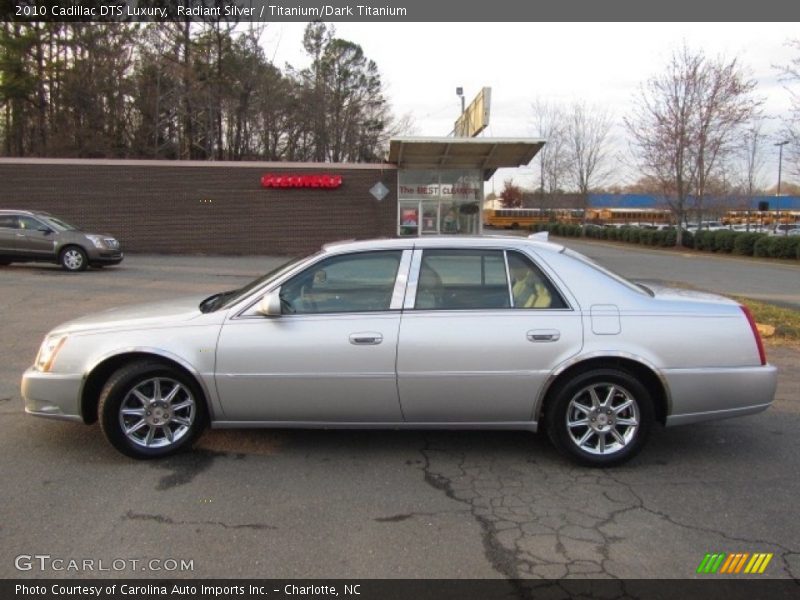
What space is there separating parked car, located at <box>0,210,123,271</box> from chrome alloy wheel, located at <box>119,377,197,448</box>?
1332 cm

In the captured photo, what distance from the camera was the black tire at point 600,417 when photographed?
397 centimetres

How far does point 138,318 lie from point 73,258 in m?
13.2

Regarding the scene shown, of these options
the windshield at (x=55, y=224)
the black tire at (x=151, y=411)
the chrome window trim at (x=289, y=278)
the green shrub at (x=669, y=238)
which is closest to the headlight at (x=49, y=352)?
the black tire at (x=151, y=411)

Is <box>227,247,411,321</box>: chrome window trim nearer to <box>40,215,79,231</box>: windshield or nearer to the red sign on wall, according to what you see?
<box>40,215,79,231</box>: windshield

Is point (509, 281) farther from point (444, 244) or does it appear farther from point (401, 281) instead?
point (401, 281)

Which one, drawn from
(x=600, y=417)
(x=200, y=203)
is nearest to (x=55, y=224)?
(x=200, y=203)

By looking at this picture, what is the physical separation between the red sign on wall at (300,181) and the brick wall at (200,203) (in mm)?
238

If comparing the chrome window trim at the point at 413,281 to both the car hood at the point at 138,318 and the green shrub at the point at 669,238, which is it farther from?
the green shrub at the point at 669,238

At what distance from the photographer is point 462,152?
72.3ft

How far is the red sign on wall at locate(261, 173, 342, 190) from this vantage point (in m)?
23.8

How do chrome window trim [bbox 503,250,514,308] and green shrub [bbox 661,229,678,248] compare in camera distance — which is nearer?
chrome window trim [bbox 503,250,514,308]

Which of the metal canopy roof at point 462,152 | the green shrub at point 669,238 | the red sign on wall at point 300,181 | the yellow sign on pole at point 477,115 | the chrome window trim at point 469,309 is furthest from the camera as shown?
the green shrub at point 669,238

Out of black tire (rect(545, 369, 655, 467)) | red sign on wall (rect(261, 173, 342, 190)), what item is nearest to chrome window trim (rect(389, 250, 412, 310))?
black tire (rect(545, 369, 655, 467))

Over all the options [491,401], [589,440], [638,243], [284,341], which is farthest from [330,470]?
[638,243]
